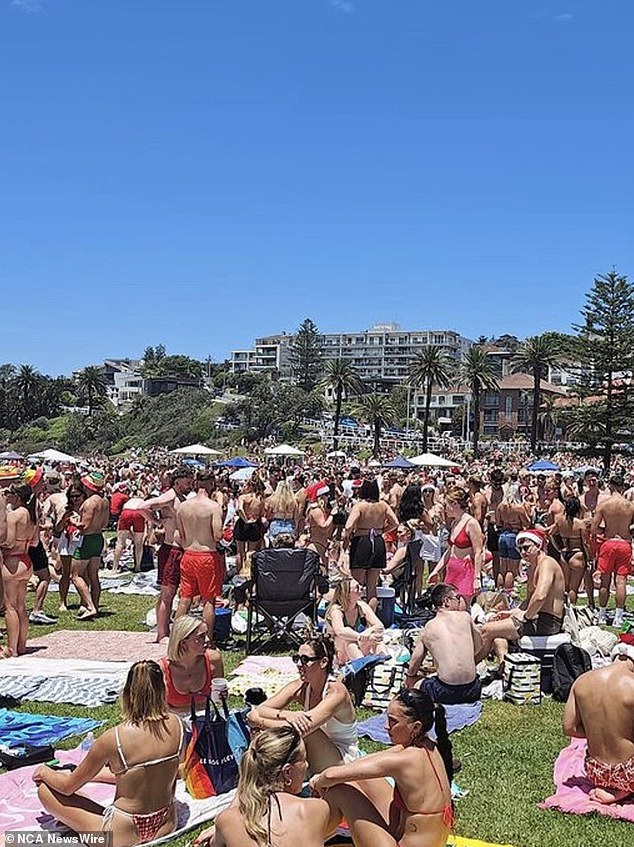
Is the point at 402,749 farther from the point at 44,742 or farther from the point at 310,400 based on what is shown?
the point at 310,400

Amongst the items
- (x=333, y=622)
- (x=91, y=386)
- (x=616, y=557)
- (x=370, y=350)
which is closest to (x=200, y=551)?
(x=333, y=622)

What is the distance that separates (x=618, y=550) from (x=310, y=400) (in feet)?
243

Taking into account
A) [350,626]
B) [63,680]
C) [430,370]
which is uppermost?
[430,370]

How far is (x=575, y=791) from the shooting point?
4648 millimetres

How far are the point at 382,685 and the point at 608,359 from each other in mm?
36738

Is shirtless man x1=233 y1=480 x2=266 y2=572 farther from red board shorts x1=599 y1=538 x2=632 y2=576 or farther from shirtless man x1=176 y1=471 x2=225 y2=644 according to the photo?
red board shorts x1=599 y1=538 x2=632 y2=576

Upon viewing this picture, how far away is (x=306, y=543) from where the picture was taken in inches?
433

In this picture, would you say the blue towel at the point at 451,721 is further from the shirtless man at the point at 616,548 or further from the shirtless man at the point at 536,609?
the shirtless man at the point at 616,548

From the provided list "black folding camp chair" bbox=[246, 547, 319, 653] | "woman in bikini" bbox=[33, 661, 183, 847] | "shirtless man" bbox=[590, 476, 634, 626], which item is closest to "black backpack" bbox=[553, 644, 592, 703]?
"black folding camp chair" bbox=[246, 547, 319, 653]

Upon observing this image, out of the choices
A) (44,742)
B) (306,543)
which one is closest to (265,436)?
(306,543)

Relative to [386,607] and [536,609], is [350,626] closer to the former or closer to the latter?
[536,609]

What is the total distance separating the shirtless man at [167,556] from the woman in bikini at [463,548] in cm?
249

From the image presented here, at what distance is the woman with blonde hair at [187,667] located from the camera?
4.58 meters

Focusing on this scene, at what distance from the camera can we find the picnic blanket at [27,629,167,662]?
297 inches
